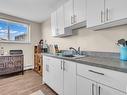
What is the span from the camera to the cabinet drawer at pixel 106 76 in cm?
96

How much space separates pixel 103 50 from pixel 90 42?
0.36m

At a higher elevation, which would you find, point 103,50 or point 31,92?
point 103,50

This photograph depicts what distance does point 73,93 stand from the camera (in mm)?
1636

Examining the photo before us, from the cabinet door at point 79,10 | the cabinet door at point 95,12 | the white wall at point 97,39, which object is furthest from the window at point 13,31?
the cabinet door at point 95,12

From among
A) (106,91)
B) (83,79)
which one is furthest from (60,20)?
(106,91)

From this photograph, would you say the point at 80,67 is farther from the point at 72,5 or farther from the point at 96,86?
the point at 72,5

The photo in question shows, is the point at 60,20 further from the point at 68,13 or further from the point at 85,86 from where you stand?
the point at 85,86

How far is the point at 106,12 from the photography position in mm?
1447

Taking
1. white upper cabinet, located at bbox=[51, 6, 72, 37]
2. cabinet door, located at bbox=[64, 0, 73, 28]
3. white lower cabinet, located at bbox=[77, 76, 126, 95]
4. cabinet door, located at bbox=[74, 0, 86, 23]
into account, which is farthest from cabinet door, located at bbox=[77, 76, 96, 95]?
white upper cabinet, located at bbox=[51, 6, 72, 37]

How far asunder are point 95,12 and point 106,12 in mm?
195

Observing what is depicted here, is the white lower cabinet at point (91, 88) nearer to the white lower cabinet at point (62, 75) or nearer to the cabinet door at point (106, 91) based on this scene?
the cabinet door at point (106, 91)

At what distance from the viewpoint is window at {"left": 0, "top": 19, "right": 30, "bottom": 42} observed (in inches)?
152

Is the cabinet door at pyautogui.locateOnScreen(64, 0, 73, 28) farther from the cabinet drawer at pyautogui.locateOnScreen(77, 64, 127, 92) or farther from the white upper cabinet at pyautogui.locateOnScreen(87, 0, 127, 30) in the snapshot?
the cabinet drawer at pyautogui.locateOnScreen(77, 64, 127, 92)

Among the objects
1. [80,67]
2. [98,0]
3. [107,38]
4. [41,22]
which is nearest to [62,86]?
[80,67]
